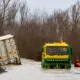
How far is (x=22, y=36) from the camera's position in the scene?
70812mm

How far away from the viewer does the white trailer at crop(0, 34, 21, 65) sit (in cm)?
4016

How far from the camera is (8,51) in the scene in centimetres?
4075

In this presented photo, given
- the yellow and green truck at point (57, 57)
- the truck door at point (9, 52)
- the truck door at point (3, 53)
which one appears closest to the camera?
the yellow and green truck at point (57, 57)

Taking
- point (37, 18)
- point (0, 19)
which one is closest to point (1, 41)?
point (0, 19)

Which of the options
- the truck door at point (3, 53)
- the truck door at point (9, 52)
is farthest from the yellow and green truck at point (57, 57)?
the truck door at point (9, 52)

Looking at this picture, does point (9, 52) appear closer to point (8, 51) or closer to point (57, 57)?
point (8, 51)

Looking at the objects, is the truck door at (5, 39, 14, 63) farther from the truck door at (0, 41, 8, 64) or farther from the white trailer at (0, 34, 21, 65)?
the truck door at (0, 41, 8, 64)

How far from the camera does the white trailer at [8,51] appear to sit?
4016 centimetres

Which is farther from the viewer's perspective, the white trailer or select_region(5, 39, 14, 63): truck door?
select_region(5, 39, 14, 63): truck door

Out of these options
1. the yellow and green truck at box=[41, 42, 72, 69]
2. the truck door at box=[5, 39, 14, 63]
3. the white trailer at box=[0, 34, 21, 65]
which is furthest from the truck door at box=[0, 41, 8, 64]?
the yellow and green truck at box=[41, 42, 72, 69]

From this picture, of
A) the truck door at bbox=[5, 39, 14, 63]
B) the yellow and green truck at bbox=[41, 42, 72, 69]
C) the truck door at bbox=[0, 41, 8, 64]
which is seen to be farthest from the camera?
the truck door at bbox=[5, 39, 14, 63]

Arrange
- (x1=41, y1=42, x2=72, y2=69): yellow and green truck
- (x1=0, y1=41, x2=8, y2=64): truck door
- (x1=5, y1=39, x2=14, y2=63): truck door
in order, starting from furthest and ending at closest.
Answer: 1. (x1=5, y1=39, x2=14, y2=63): truck door
2. (x1=0, y1=41, x2=8, y2=64): truck door
3. (x1=41, y1=42, x2=72, y2=69): yellow and green truck

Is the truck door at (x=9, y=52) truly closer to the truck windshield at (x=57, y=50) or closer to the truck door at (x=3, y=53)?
the truck door at (x=3, y=53)

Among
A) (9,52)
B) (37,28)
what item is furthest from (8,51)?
(37,28)
